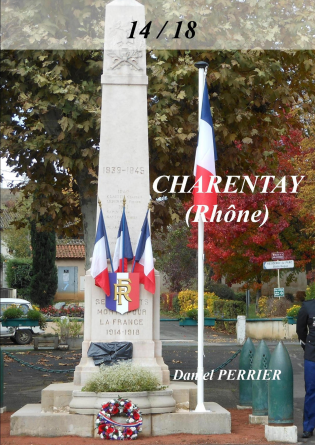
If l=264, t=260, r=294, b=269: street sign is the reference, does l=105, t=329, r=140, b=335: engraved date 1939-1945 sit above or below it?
below

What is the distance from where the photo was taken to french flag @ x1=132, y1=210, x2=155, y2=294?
11008mm

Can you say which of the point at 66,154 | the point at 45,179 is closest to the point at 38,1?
the point at 66,154

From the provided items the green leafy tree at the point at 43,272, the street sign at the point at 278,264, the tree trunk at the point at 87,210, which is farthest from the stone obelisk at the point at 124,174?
the green leafy tree at the point at 43,272

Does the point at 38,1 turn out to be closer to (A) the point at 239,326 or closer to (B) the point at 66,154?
(B) the point at 66,154

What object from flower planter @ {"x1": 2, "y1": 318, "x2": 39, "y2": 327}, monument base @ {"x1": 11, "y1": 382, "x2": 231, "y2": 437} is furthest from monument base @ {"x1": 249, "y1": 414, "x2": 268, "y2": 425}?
flower planter @ {"x1": 2, "y1": 318, "x2": 39, "y2": 327}

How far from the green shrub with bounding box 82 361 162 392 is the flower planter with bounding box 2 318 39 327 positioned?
1519 cm

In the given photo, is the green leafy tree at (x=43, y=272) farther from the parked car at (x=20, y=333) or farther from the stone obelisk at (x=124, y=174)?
the stone obelisk at (x=124, y=174)

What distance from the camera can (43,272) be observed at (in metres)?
42.5

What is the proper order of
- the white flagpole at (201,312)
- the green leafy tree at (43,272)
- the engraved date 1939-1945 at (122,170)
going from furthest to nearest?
the green leafy tree at (43,272) → the engraved date 1939-1945 at (122,170) → the white flagpole at (201,312)

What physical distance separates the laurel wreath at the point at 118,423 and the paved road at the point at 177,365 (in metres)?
2.26

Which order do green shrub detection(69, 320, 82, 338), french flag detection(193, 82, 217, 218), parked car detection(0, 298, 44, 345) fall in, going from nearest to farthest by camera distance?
french flag detection(193, 82, 217, 218) → green shrub detection(69, 320, 82, 338) → parked car detection(0, 298, 44, 345)

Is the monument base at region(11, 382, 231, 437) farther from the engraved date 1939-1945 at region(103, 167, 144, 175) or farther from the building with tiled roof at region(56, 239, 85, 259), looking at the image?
the building with tiled roof at region(56, 239, 85, 259)

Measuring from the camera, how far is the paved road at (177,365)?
13.4 metres

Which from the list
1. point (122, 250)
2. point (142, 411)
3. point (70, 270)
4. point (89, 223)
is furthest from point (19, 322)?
point (70, 270)
